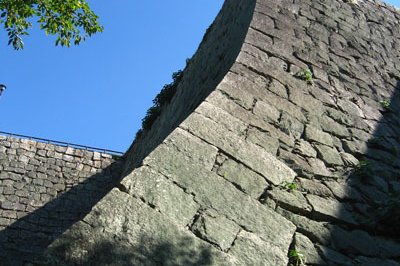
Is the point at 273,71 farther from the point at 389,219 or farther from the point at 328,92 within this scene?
the point at 389,219

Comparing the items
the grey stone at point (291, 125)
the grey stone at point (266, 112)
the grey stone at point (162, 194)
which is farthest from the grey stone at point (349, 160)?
the grey stone at point (162, 194)

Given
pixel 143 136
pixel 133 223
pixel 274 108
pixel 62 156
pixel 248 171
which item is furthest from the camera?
pixel 62 156

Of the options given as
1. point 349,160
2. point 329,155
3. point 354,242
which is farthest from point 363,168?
point 354,242

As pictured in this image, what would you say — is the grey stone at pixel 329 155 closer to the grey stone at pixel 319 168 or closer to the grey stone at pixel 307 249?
the grey stone at pixel 319 168

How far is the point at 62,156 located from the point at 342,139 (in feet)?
24.1

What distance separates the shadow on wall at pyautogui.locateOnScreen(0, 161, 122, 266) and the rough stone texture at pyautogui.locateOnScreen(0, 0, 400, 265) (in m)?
4.92

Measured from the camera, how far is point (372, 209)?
3.13 m

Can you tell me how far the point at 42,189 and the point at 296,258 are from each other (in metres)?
7.56

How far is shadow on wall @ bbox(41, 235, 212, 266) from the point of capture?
1.96m

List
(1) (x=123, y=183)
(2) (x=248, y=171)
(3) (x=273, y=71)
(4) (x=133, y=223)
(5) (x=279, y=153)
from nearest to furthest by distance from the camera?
(4) (x=133, y=223)
(1) (x=123, y=183)
(2) (x=248, y=171)
(5) (x=279, y=153)
(3) (x=273, y=71)

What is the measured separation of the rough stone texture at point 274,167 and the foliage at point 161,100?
9.37 feet

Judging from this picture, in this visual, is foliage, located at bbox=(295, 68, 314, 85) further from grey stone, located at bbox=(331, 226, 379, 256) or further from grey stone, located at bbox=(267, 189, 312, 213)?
grey stone, located at bbox=(331, 226, 379, 256)

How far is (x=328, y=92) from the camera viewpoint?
407 cm

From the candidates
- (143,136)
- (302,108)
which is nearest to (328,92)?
(302,108)
